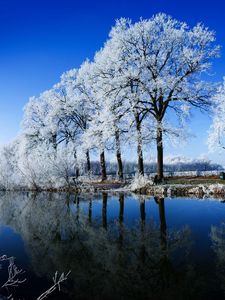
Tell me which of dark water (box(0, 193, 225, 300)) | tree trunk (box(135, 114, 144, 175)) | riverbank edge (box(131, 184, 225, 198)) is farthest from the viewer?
tree trunk (box(135, 114, 144, 175))

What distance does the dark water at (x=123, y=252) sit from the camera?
6504mm

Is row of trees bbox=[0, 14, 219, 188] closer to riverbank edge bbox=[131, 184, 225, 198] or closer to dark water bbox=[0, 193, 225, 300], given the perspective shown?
riverbank edge bbox=[131, 184, 225, 198]

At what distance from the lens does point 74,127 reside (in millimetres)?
42281

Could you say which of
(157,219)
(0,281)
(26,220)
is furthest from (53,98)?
(0,281)

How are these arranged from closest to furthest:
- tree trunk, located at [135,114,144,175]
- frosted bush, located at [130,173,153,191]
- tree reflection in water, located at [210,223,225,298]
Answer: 1. tree reflection in water, located at [210,223,225,298]
2. frosted bush, located at [130,173,153,191]
3. tree trunk, located at [135,114,144,175]

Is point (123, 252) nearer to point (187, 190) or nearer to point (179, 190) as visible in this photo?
point (187, 190)

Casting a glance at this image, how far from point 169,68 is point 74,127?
17862 millimetres

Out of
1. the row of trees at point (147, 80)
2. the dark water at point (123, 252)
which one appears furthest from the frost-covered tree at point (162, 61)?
the dark water at point (123, 252)

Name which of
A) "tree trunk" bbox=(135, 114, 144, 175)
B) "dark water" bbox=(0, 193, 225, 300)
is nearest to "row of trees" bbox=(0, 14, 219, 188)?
"tree trunk" bbox=(135, 114, 144, 175)

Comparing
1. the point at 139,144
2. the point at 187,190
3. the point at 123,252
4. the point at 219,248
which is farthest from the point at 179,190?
the point at 123,252

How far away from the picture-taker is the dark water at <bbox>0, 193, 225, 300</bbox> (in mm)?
6504

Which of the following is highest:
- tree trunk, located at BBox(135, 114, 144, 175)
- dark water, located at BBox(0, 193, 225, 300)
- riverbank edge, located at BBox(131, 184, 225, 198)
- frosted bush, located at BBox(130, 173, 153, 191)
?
tree trunk, located at BBox(135, 114, 144, 175)

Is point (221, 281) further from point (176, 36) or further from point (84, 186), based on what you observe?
→ point (84, 186)

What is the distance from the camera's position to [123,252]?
9078mm
